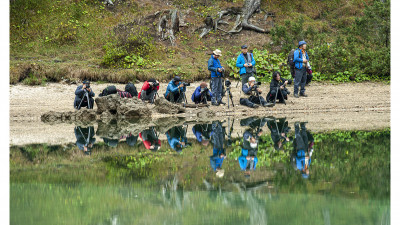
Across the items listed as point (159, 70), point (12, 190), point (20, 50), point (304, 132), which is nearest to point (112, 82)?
point (159, 70)

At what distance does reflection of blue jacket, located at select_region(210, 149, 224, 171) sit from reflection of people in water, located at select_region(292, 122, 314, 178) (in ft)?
4.00

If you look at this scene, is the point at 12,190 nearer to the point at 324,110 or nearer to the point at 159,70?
the point at 324,110

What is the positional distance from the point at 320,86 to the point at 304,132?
1095 cm

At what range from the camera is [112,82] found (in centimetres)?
2350

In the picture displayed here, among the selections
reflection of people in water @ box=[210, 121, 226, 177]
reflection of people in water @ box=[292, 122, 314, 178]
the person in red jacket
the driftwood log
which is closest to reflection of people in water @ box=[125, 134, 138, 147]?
reflection of people in water @ box=[210, 121, 226, 177]

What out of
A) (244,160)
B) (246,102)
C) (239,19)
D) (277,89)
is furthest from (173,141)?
(239,19)

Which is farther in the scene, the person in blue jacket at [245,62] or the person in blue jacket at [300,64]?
the person in blue jacket at [300,64]

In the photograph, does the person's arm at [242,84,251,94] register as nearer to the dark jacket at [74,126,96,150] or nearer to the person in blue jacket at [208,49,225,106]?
the person in blue jacket at [208,49,225,106]

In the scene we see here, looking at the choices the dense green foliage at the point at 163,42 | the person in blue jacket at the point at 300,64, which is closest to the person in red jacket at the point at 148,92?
the dense green foliage at the point at 163,42

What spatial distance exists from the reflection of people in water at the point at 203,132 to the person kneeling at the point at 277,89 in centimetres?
502

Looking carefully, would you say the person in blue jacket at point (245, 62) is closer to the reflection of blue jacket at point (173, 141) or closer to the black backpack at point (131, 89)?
the black backpack at point (131, 89)

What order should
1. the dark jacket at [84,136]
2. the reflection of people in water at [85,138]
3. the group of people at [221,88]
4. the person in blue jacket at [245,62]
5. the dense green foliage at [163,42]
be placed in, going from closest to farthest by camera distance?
the reflection of people in water at [85,138] → the dark jacket at [84,136] → the group of people at [221,88] → the person in blue jacket at [245,62] → the dense green foliage at [163,42]

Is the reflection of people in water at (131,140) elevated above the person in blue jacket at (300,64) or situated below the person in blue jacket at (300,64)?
below

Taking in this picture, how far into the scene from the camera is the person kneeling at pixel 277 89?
19.3m
